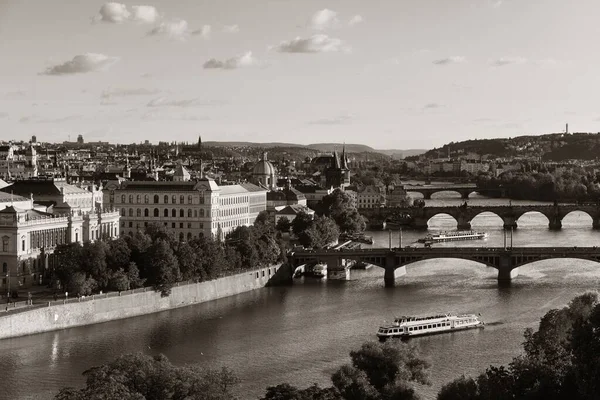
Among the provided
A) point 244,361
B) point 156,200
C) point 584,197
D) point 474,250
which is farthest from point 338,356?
point 584,197

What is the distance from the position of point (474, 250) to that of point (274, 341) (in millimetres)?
22030

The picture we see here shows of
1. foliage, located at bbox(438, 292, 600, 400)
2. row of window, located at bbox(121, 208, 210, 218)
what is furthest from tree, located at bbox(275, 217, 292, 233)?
foliage, located at bbox(438, 292, 600, 400)

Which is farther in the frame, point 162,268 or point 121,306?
point 162,268

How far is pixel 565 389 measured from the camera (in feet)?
108

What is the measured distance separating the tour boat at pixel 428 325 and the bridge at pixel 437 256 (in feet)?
43.2

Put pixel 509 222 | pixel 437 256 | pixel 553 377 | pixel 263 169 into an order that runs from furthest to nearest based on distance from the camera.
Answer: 1. pixel 263 169
2. pixel 509 222
3. pixel 437 256
4. pixel 553 377

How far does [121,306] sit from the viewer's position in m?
52.0

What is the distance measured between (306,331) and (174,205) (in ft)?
84.9

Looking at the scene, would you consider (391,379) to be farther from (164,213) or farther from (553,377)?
(164,213)

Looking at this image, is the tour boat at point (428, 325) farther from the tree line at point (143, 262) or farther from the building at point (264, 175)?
the building at point (264, 175)

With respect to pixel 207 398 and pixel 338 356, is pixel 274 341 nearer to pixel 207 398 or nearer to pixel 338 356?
pixel 338 356

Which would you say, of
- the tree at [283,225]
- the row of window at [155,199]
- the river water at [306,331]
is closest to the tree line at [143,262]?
the river water at [306,331]

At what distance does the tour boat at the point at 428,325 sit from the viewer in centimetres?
4856

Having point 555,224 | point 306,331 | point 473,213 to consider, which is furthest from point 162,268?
point 473,213
